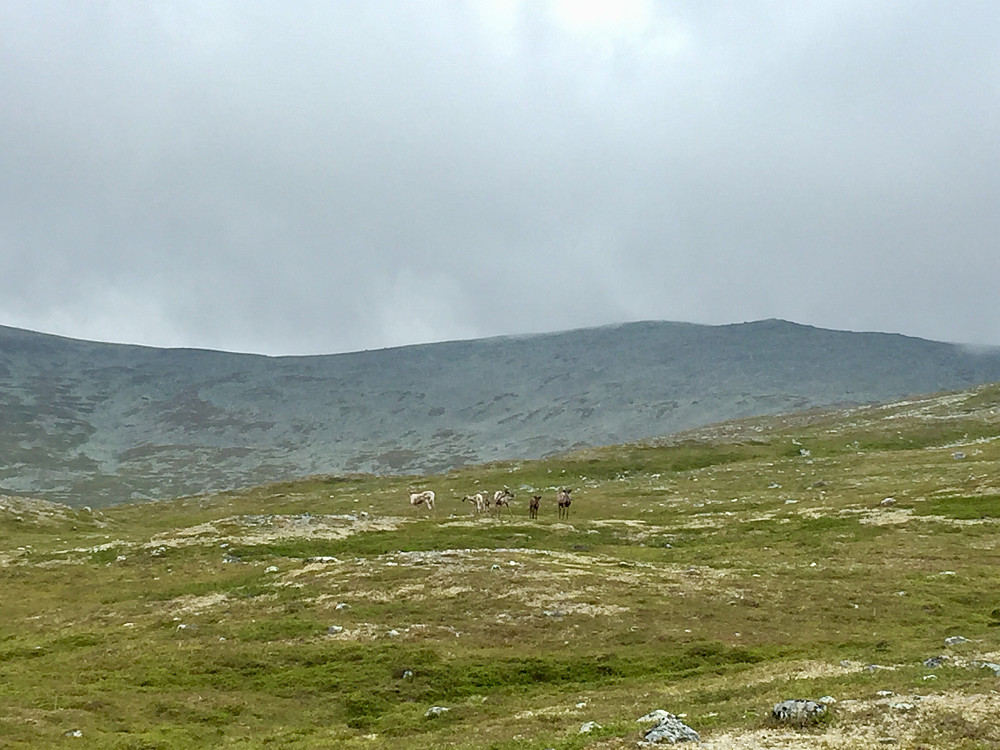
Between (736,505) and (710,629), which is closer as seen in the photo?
(710,629)

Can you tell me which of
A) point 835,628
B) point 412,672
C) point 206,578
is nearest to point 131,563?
point 206,578

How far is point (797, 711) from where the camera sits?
17781 millimetres

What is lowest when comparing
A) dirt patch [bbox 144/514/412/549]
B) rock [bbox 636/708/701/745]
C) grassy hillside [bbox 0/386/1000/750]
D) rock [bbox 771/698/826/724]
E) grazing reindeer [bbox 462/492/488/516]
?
grassy hillside [bbox 0/386/1000/750]

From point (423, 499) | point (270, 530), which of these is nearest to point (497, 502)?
point (423, 499)

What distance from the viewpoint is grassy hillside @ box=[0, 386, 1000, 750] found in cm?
2205

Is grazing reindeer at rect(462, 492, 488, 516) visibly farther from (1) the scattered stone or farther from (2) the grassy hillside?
(1) the scattered stone

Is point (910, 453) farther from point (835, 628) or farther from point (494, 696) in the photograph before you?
point (494, 696)

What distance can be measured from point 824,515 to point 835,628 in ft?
111

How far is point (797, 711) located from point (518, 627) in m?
17.8

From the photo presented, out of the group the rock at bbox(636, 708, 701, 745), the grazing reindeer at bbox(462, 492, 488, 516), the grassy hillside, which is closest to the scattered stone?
the grassy hillside

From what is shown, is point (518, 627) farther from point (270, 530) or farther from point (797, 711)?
point (270, 530)

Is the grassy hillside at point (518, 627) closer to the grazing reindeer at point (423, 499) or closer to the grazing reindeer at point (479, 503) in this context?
the grazing reindeer at point (479, 503)

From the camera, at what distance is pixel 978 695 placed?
18.9 meters

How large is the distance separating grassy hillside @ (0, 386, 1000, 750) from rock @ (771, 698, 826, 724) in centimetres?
40
